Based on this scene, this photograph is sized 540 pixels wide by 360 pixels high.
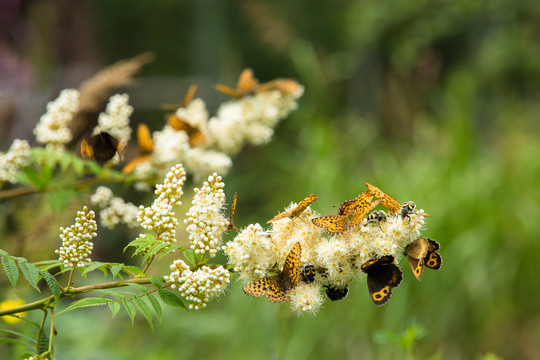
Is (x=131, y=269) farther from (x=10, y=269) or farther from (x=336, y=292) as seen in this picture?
(x=336, y=292)

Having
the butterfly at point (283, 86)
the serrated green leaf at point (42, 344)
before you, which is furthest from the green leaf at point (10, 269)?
the butterfly at point (283, 86)

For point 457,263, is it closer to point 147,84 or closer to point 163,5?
point 147,84

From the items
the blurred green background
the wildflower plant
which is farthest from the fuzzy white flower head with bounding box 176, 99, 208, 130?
the wildflower plant

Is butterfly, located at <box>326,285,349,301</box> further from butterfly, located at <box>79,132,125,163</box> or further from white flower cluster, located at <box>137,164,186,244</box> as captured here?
butterfly, located at <box>79,132,125,163</box>

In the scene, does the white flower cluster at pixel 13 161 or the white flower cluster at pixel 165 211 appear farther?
the white flower cluster at pixel 13 161

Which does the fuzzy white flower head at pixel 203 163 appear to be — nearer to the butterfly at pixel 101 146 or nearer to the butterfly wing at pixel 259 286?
the butterfly at pixel 101 146

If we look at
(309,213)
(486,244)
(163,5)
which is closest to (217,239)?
(309,213)

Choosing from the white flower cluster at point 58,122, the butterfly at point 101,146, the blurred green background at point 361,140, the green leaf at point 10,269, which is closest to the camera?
the green leaf at point 10,269
